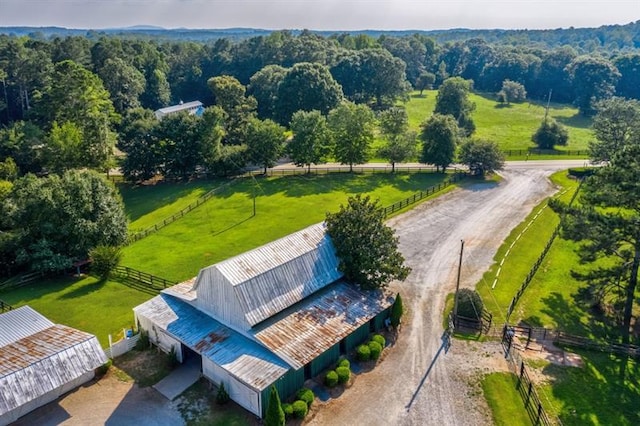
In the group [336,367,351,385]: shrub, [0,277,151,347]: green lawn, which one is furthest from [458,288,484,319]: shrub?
[0,277,151,347]: green lawn

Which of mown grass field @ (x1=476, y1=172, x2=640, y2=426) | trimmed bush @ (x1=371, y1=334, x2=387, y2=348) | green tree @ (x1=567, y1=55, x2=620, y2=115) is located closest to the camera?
mown grass field @ (x1=476, y1=172, x2=640, y2=426)

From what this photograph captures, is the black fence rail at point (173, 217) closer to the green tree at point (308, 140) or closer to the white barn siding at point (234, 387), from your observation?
the green tree at point (308, 140)

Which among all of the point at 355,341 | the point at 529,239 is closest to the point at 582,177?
the point at 529,239

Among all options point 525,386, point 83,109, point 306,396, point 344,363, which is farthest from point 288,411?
point 83,109

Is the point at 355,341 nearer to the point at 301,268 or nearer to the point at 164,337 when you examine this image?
the point at 301,268

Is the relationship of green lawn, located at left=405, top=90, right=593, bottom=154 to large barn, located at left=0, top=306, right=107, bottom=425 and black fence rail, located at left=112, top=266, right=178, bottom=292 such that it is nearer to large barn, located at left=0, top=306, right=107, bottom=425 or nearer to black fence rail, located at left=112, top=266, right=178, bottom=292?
black fence rail, located at left=112, top=266, right=178, bottom=292

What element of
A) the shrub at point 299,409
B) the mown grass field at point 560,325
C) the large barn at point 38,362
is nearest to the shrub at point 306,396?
the shrub at point 299,409
